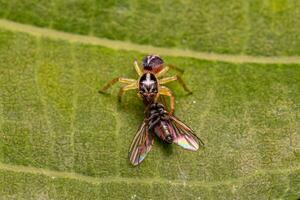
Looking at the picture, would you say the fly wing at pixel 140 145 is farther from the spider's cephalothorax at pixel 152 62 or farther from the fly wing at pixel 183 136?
the spider's cephalothorax at pixel 152 62

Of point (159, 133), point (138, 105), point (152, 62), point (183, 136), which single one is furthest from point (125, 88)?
point (183, 136)

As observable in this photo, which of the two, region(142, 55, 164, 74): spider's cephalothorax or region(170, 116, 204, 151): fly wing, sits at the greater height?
region(142, 55, 164, 74): spider's cephalothorax

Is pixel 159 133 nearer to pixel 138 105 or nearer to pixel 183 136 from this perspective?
pixel 183 136

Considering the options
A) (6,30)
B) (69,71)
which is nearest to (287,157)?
(69,71)

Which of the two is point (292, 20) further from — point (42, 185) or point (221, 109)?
point (42, 185)

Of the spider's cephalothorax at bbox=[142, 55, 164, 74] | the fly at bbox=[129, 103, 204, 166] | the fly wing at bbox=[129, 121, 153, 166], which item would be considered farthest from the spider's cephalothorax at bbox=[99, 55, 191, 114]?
the fly wing at bbox=[129, 121, 153, 166]

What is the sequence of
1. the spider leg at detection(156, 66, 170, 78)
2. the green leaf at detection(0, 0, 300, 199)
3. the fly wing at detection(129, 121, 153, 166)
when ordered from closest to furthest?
1. the green leaf at detection(0, 0, 300, 199)
2. the fly wing at detection(129, 121, 153, 166)
3. the spider leg at detection(156, 66, 170, 78)

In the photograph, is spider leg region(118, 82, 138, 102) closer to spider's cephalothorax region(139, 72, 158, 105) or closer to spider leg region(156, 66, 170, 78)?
spider's cephalothorax region(139, 72, 158, 105)
